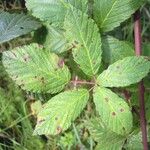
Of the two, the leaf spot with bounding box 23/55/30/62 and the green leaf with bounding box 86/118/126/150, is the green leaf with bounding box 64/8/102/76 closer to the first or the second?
the leaf spot with bounding box 23/55/30/62

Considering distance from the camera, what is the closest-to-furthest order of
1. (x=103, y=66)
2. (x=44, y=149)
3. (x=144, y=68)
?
(x=144, y=68), (x=103, y=66), (x=44, y=149)

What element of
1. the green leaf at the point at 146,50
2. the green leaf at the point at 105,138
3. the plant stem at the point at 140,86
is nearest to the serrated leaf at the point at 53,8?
the plant stem at the point at 140,86

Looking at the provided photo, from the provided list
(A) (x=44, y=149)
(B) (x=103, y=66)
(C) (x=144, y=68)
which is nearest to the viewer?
(C) (x=144, y=68)

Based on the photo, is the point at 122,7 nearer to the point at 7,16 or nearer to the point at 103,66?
the point at 103,66

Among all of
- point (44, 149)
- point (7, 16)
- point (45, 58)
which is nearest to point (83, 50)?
point (45, 58)

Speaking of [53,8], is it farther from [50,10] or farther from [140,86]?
[140,86]

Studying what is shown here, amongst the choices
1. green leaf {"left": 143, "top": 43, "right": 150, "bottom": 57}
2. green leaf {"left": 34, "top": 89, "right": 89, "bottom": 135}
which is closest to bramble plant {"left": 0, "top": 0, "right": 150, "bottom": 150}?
green leaf {"left": 34, "top": 89, "right": 89, "bottom": 135}
